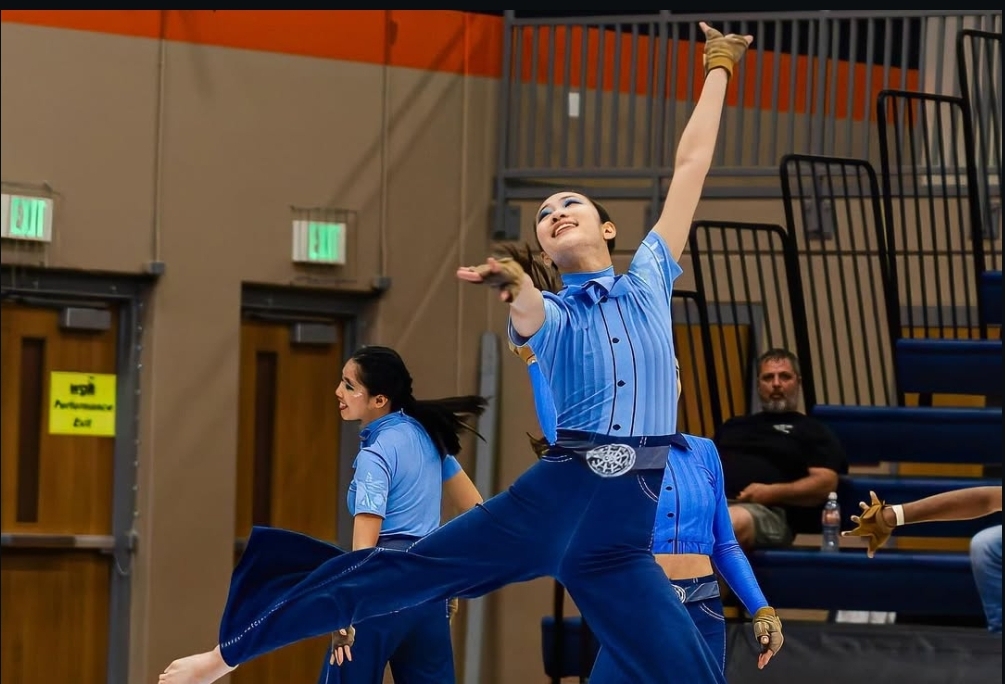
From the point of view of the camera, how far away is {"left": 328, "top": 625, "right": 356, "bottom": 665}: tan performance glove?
4059mm

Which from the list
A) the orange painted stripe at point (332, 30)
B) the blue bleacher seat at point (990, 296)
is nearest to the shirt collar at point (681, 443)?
the blue bleacher seat at point (990, 296)

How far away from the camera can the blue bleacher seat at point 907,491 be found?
538cm

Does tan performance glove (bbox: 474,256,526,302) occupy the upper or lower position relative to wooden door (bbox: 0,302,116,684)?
upper

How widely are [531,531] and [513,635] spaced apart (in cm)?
482

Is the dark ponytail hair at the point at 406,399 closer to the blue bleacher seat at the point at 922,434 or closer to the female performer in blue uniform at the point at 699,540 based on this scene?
the female performer in blue uniform at the point at 699,540

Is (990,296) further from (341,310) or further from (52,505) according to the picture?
(52,505)

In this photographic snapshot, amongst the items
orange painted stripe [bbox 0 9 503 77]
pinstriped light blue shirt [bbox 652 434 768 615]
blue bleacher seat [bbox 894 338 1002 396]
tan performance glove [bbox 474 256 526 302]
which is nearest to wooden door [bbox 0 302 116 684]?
orange painted stripe [bbox 0 9 503 77]

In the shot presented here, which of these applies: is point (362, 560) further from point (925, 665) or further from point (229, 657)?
point (925, 665)

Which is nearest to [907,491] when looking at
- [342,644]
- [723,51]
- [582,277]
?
[342,644]


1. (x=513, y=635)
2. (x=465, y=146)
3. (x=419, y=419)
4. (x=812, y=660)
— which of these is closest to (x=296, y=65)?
(x=465, y=146)

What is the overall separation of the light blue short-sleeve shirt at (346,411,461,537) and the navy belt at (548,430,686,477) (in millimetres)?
1326

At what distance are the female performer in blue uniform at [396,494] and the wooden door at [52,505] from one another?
2.79 metres

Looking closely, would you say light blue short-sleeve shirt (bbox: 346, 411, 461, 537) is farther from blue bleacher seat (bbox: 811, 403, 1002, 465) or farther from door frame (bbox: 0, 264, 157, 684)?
door frame (bbox: 0, 264, 157, 684)

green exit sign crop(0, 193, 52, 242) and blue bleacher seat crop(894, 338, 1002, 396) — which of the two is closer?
blue bleacher seat crop(894, 338, 1002, 396)
